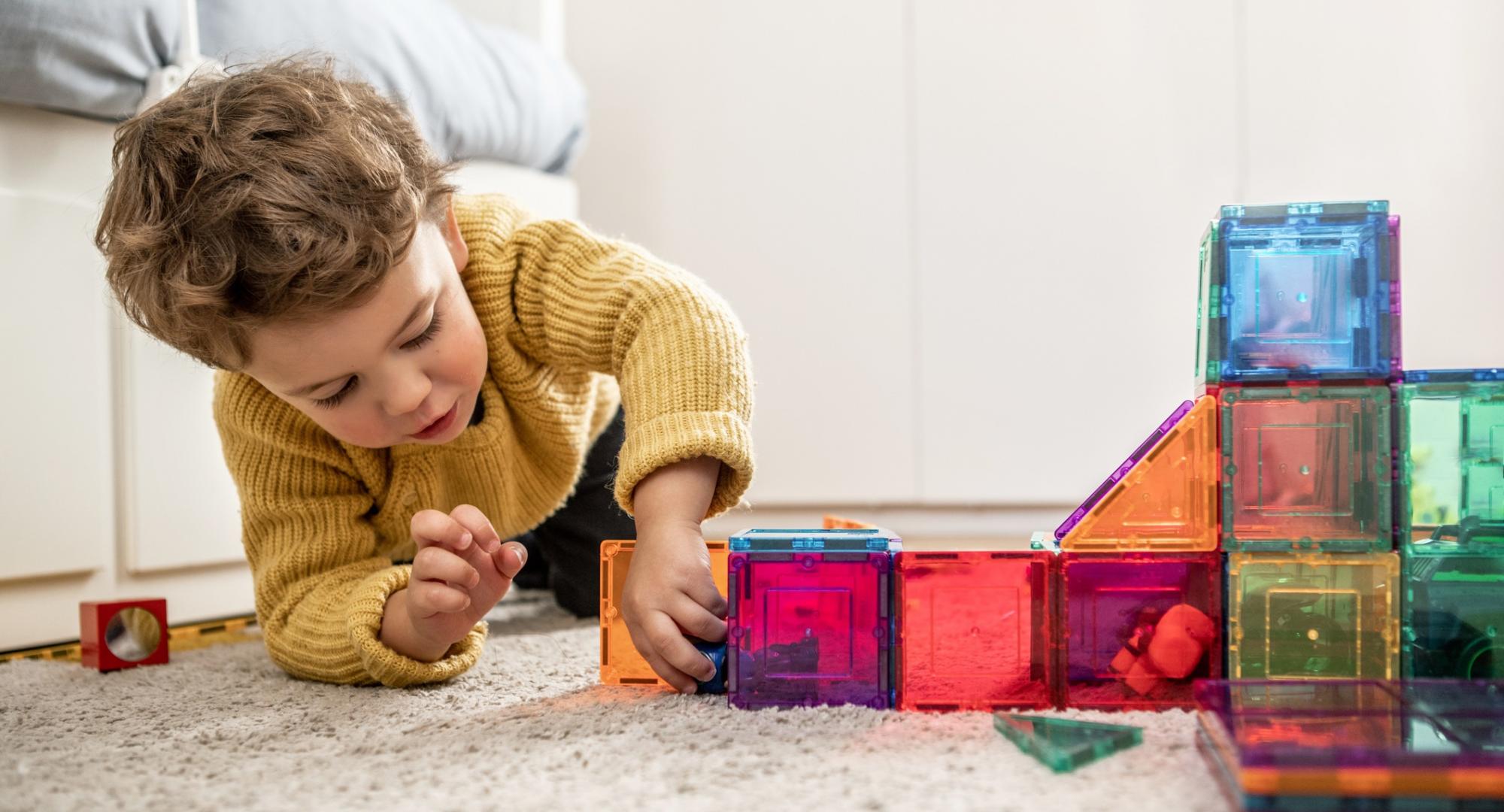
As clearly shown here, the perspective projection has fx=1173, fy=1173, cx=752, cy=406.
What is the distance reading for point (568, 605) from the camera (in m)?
1.15

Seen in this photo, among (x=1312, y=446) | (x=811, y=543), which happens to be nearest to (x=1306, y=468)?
(x=1312, y=446)

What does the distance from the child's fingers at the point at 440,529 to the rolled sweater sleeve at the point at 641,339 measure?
0.10 meters

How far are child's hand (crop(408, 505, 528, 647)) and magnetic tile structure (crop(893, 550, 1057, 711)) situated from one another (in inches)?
8.9

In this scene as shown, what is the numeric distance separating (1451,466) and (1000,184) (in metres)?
1.10

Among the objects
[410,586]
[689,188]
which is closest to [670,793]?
[410,586]

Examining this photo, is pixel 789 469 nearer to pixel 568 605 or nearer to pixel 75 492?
pixel 568 605

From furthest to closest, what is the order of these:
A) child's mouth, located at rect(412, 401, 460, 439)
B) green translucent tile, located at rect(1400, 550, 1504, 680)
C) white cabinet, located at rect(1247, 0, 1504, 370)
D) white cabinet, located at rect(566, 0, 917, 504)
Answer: white cabinet, located at rect(566, 0, 917, 504) < white cabinet, located at rect(1247, 0, 1504, 370) < child's mouth, located at rect(412, 401, 460, 439) < green translucent tile, located at rect(1400, 550, 1504, 680)

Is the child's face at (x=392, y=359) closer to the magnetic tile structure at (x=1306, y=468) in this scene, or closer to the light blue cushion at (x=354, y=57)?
the light blue cushion at (x=354, y=57)

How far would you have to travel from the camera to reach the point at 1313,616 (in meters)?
0.61

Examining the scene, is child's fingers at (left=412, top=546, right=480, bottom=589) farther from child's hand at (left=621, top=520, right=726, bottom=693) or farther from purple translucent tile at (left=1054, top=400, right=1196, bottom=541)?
purple translucent tile at (left=1054, top=400, right=1196, bottom=541)

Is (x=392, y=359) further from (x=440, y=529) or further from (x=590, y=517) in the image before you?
(x=590, y=517)

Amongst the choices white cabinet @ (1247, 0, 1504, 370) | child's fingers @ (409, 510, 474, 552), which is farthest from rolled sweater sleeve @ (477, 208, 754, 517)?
white cabinet @ (1247, 0, 1504, 370)

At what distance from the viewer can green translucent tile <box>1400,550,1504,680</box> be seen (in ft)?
1.99

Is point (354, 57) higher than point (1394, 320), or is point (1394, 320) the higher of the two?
point (354, 57)
